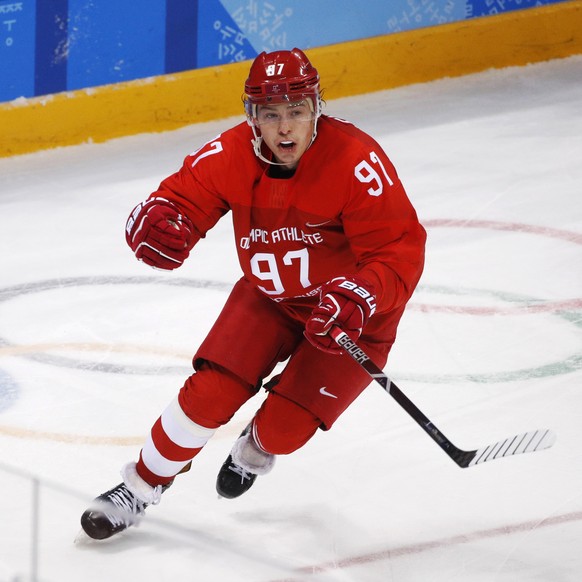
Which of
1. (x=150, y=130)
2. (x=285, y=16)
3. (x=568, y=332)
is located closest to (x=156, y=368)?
(x=568, y=332)

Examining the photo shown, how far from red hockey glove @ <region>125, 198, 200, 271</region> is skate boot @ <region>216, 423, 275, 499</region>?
46 centimetres

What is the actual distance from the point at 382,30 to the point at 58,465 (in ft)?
12.7

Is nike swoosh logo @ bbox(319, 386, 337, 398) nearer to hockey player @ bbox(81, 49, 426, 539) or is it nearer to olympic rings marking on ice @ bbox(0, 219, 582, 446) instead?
hockey player @ bbox(81, 49, 426, 539)

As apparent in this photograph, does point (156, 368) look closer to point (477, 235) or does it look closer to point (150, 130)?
point (477, 235)

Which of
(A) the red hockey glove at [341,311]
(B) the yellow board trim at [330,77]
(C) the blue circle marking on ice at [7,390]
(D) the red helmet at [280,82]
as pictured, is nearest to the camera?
(A) the red hockey glove at [341,311]

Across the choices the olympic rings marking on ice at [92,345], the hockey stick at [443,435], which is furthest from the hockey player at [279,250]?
the olympic rings marking on ice at [92,345]

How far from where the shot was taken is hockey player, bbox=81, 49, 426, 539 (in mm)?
2553

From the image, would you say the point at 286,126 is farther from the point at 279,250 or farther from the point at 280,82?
the point at 279,250

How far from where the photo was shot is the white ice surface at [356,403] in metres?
2.54

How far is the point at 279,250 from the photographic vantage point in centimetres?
266

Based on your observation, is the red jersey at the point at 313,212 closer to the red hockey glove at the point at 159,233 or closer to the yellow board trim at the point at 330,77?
the red hockey glove at the point at 159,233

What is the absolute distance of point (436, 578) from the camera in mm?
2514

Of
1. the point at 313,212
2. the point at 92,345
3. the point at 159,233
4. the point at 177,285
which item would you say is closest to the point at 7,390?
the point at 92,345

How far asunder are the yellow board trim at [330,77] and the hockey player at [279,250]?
3.12m
